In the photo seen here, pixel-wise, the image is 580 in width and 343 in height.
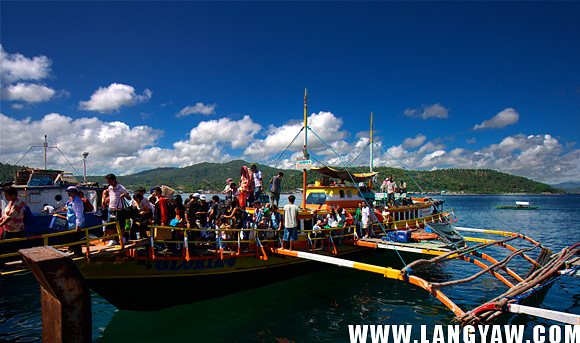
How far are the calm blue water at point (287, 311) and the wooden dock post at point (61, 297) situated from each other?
577 centimetres

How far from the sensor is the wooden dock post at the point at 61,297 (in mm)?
3201

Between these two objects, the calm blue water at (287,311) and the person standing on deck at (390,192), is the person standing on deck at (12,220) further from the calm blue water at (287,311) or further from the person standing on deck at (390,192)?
the person standing on deck at (390,192)

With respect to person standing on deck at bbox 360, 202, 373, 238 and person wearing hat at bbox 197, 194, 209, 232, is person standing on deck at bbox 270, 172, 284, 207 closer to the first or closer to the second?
person wearing hat at bbox 197, 194, 209, 232

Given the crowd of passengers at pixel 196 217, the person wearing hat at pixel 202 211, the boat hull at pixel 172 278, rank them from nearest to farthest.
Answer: the boat hull at pixel 172 278
the crowd of passengers at pixel 196 217
the person wearing hat at pixel 202 211

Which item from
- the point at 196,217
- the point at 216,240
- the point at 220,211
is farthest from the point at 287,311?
the point at 196,217

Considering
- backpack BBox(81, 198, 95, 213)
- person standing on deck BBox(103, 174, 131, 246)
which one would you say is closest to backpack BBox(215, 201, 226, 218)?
person standing on deck BBox(103, 174, 131, 246)

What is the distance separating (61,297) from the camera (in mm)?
3273

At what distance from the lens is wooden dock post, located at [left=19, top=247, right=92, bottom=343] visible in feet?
10.5

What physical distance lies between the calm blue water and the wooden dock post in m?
5.77

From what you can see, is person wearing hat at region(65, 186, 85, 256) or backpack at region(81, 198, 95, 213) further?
backpack at region(81, 198, 95, 213)

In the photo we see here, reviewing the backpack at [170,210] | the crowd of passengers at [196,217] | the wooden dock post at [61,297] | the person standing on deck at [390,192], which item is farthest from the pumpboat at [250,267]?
the person standing on deck at [390,192]

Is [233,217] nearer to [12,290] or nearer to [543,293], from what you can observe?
[12,290]

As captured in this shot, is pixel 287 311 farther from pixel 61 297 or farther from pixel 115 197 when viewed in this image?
pixel 61 297

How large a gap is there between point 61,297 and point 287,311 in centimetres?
841
